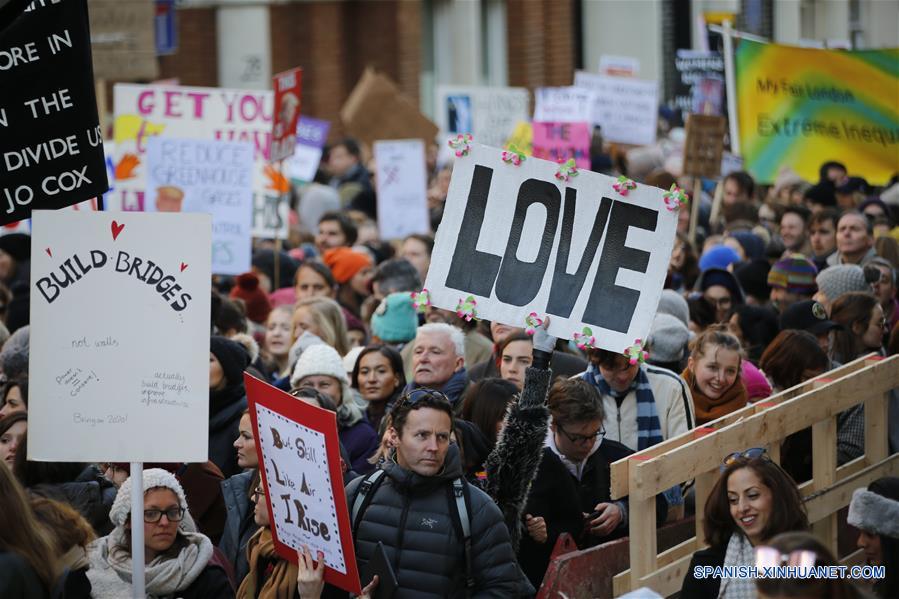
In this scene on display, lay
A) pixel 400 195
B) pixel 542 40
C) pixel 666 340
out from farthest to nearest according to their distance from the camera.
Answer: pixel 542 40, pixel 400 195, pixel 666 340

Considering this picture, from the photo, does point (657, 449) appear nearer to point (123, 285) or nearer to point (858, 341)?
point (123, 285)

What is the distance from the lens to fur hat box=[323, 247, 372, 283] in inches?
437

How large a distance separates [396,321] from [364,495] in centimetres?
363

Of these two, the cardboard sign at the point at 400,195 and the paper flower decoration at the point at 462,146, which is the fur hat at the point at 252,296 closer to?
the paper flower decoration at the point at 462,146

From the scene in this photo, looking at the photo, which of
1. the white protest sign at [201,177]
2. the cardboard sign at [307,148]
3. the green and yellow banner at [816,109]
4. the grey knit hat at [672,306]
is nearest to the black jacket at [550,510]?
the grey knit hat at [672,306]

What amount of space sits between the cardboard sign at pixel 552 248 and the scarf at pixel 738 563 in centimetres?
105

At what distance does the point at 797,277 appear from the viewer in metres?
9.21

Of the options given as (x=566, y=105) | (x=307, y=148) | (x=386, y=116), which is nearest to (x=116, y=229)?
(x=307, y=148)

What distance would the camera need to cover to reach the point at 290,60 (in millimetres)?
26891

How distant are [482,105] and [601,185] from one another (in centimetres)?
1547

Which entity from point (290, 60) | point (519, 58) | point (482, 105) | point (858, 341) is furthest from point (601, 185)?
point (519, 58)

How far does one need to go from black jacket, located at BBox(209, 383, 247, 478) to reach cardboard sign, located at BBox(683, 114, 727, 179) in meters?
8.13

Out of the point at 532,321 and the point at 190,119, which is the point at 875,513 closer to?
the point at 532,321

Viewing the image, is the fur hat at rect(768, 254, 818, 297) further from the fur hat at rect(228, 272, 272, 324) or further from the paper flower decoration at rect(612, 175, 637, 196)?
the paper flower decoration at rect(612, 175, 637, 196)
